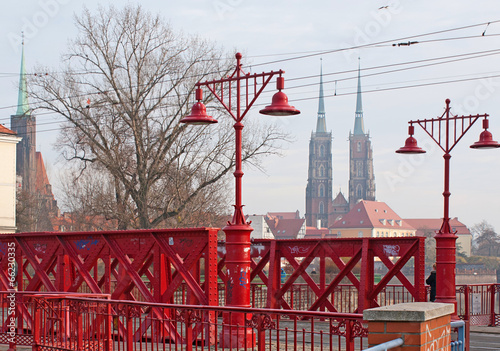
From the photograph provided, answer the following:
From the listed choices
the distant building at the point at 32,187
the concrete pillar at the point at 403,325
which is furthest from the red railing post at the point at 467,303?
the distant building at the point at 32,187

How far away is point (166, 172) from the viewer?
39531mm

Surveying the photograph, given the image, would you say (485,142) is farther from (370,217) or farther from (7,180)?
(370,217)

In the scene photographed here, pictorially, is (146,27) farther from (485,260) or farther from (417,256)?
(485,260)

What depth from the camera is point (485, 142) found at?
1775 centimetres

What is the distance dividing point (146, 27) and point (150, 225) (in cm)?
1073

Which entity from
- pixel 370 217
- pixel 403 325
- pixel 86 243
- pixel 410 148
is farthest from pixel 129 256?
pixel 370 217

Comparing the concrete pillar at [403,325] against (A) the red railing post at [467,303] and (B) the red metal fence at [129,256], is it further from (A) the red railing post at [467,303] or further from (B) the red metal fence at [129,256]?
(A) the red railing post at [467,303]

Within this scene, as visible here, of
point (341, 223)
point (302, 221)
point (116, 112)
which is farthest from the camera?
point (302, 221)

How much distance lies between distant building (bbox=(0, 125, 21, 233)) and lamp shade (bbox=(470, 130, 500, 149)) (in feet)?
147

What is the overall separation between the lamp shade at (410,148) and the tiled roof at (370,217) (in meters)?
158

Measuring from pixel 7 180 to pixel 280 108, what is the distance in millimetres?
48302

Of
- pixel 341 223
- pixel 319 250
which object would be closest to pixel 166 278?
pixel 319 250

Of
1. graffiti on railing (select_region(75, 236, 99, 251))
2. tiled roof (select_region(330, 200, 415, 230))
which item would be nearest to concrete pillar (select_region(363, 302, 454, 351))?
graffiti on railing (select_region(75, 236, 99, 251))

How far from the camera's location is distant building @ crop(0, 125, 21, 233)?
5609 centimetres
